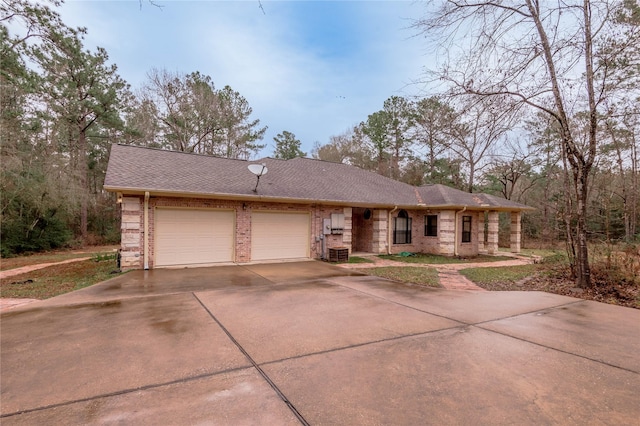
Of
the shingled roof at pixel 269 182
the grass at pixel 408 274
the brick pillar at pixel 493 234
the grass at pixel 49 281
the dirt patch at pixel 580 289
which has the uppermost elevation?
the shingled roof at pixel 269 182

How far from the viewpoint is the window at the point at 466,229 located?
14281 millimetres

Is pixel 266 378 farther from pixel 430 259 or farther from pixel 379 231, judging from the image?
pixel 379 231

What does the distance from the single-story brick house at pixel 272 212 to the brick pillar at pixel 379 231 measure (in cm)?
5

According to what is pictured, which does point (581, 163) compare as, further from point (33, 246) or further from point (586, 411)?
point (33, 246)

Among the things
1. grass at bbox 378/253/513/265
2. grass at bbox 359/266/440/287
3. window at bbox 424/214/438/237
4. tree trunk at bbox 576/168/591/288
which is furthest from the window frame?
tree trunk at bbox 576/168/591/288

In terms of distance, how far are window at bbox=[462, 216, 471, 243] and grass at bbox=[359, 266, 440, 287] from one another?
5.76m

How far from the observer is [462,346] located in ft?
11.8

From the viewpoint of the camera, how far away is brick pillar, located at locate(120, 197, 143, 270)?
8484mm

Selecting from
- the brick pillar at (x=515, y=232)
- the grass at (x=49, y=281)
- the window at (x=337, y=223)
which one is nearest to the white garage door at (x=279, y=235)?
the window at (x=337, y=223)

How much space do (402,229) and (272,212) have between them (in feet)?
22.3

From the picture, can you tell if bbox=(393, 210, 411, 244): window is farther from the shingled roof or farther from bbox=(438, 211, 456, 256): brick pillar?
bbox=(438, 211, 456, 256): brick pillar

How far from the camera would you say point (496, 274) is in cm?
923

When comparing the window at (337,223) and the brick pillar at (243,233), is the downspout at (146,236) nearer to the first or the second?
the brick pillar at (243,233)

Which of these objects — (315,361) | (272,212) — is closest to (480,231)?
(272,212)
